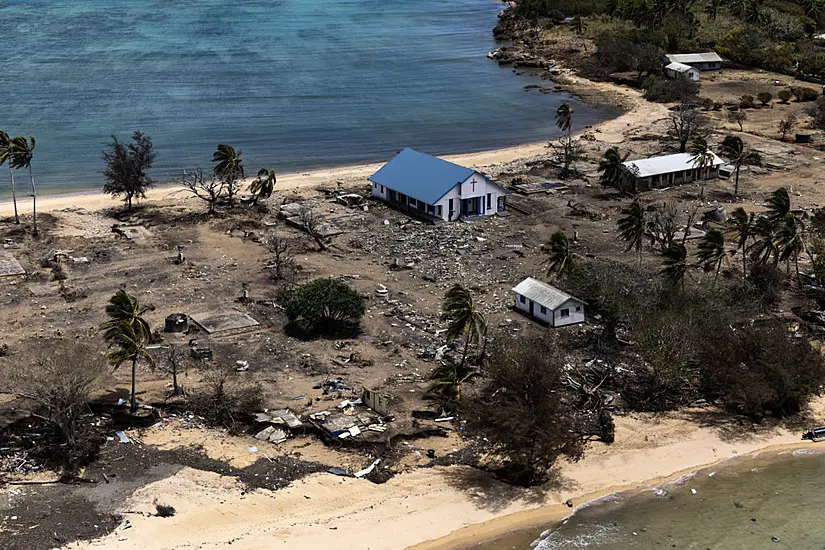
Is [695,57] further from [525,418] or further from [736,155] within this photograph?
[525,418]

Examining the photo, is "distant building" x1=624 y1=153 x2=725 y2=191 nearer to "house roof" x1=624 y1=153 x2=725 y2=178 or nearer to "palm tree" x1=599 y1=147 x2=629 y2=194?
"house roof" x1=624 y1=153 x2=725 y2=178

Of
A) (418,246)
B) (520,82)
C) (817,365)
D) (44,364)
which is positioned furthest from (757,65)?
(44,364)

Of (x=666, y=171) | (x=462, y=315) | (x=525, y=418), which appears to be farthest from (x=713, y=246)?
(x=666, y=171)

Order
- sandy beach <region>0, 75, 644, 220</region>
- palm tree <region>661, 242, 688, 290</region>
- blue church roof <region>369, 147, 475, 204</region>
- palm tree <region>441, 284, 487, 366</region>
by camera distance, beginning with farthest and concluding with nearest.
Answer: sandy beach <region>0, 75, 644, 220</region>
blue church roof <region>369, 147, 475, 204</region>
palm tree <region>661, 242, 688, 290</region>
palm tree <region>441, 284, 487, 366</region>

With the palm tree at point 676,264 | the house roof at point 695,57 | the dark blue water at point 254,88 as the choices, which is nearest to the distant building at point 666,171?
the dark blue water at point 254,88

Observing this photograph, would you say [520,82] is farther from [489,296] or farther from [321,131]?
[489,296]

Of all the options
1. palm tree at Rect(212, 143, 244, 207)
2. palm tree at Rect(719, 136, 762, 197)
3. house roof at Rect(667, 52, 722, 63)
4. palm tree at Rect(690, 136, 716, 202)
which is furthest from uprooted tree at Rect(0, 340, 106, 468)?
house roof at Rect(667, 52, 722, 63)

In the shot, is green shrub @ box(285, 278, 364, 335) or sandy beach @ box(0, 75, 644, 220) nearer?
green shrub @ box(285, 278, 364, 335)
